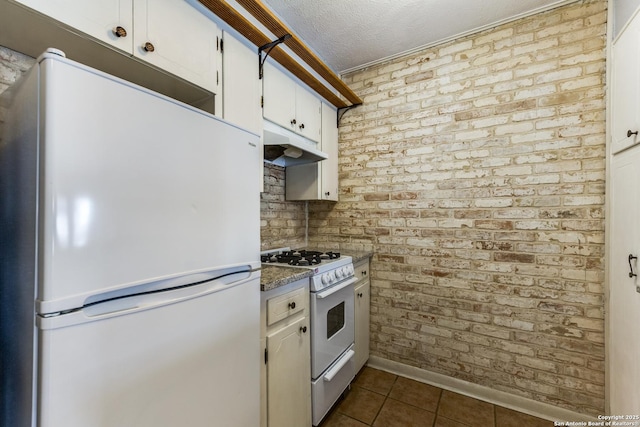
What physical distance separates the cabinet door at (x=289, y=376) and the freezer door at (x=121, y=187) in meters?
0.59

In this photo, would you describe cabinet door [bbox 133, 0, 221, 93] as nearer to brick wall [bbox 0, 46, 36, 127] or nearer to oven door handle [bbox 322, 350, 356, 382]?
brick wall [bbox 0, 46, 36, 127]

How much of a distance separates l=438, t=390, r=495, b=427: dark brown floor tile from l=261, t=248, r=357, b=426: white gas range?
68cm

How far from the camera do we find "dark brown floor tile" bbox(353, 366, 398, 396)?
206 centimetres

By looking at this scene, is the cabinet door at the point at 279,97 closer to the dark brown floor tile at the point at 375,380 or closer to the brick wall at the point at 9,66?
the brick wall at the point at 9,66

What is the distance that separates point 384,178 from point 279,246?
1.13 metres

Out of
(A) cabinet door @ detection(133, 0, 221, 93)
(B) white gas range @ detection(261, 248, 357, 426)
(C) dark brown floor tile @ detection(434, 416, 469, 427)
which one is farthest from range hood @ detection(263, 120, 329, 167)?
(C) dark brown floor tile @ detection(434, 416, 469, 427)

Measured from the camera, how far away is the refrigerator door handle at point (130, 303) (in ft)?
2.00

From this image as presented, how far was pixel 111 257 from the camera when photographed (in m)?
0.69

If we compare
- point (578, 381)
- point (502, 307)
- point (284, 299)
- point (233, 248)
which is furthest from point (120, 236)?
point (578, 381)

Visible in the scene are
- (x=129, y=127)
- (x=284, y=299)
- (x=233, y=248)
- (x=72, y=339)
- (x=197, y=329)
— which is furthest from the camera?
(x=284, y=299)

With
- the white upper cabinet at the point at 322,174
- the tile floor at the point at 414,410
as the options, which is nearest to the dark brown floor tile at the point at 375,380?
the tile floor at the point at 414,410

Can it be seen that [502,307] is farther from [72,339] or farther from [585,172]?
[72,339]

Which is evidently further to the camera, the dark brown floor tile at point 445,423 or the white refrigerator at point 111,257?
the dark brown floor tile at point 445,423

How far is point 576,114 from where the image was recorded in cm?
168
